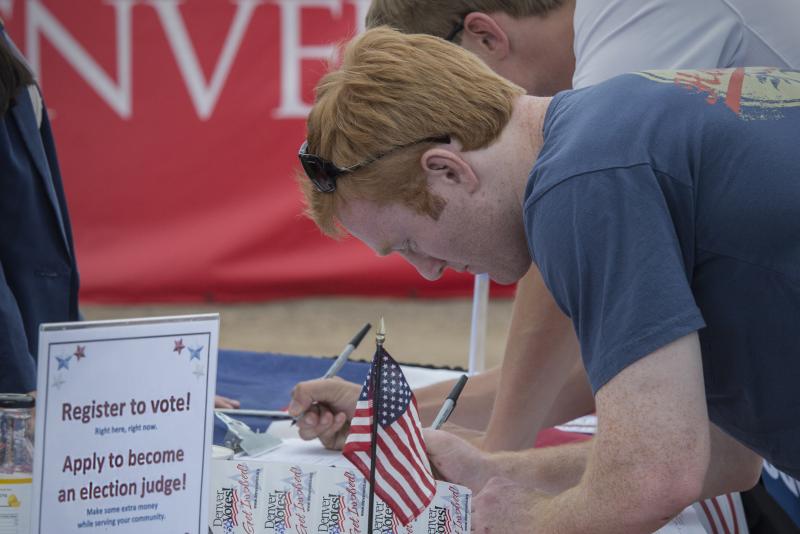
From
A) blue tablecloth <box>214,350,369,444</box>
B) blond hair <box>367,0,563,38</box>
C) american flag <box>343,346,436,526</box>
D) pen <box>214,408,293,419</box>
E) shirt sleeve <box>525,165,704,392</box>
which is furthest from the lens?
blue tablecloth <box>214,350,369,444</box>

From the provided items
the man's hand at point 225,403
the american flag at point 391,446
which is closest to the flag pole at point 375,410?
the american flag at point 391,446

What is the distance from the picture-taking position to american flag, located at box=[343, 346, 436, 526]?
1.32 metres

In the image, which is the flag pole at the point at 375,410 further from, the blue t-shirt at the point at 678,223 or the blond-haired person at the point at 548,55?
the blond-haired person at the point at 548,55

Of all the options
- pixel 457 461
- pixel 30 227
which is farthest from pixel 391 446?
pixel 30 227

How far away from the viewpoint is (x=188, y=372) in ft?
3.82

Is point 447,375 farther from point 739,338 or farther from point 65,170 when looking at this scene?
point 65,170

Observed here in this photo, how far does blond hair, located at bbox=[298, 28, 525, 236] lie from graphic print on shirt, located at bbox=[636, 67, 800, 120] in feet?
0.62

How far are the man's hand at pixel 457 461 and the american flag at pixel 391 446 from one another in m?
0.24

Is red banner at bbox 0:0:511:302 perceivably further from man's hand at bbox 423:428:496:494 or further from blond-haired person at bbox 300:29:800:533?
blond-haired person at bbox 300:29:800:533

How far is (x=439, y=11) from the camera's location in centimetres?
190

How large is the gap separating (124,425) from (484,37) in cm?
105

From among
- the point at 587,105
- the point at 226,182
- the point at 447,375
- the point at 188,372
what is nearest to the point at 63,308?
the point at 447,375

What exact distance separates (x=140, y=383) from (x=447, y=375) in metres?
1.37

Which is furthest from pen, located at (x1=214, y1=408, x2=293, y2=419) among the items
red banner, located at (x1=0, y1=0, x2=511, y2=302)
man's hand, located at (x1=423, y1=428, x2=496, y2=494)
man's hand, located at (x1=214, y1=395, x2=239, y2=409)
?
red banner, located at (x1=0, y1=0, x2=511, y2=302)
